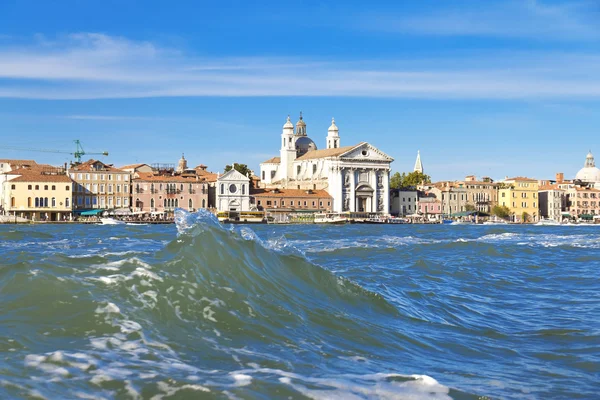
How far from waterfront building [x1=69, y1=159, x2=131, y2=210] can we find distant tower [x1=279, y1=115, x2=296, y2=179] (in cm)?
2227

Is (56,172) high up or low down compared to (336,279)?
up

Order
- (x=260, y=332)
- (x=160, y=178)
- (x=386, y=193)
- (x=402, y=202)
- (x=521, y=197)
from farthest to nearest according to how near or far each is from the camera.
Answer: (x=521, y=197) < (x=402, y=202) < (x=386, y=193) < (x=160, y=178) < (x=260, y=332)

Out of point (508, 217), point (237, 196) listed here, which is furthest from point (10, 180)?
point (508, 217)

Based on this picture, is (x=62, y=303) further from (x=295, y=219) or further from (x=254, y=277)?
(x=295, y=219)

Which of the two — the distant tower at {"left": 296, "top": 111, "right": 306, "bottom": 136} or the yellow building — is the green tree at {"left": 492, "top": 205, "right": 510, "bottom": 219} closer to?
the yellow building

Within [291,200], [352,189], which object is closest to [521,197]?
[352,189]

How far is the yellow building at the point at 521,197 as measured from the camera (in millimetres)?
94562

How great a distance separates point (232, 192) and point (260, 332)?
68542 millimetres

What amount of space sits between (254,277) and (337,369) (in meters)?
3.43

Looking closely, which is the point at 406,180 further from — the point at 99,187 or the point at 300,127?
the point at 99,187

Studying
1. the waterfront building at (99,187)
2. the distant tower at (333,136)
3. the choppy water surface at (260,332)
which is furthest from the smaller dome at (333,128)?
the choppy water surface at (260,332)

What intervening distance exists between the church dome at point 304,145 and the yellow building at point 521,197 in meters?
22.2

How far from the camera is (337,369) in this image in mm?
6223

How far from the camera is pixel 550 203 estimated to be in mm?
97500
